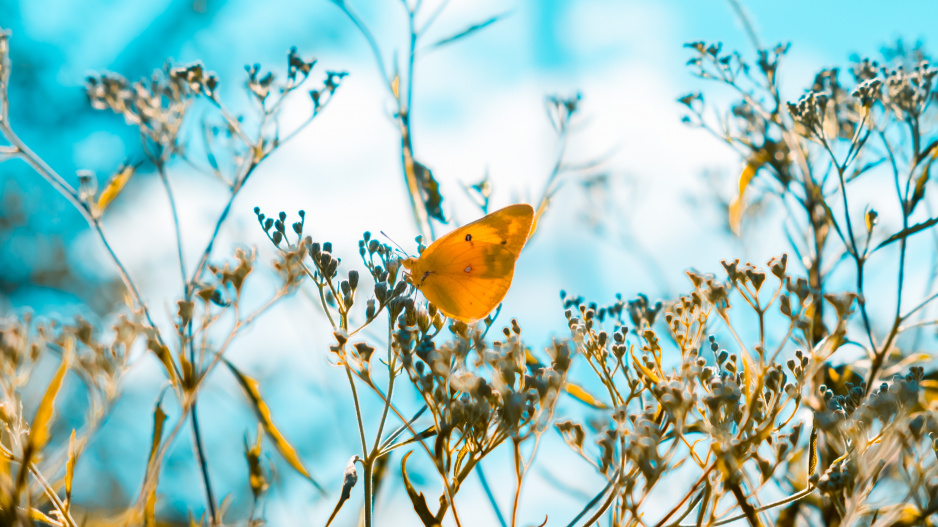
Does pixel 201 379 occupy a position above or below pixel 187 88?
below

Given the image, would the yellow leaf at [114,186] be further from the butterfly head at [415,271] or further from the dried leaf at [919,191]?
the dried leaf at [919,191]

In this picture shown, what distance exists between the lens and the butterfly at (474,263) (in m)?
1.47

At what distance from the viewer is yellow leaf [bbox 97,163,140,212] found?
1395 millimetres

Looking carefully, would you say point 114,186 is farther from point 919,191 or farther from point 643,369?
point 919,191

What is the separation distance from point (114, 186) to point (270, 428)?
30.3 inches

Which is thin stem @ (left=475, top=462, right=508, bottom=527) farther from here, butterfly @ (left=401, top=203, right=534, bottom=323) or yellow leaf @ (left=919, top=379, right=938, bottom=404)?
yellow leaf @ (left=919, top=379, right=938, bottom=404)

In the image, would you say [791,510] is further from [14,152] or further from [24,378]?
[14,152]

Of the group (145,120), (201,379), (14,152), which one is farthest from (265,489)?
(145,120)

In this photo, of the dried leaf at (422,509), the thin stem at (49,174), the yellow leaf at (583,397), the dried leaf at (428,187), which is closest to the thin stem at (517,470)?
the dried leaf at (422,509)

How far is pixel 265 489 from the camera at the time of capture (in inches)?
44.8

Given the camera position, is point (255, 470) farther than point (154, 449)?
Yes

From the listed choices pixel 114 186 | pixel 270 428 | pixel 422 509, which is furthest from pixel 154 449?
pixel 114 186

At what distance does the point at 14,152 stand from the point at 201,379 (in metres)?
0.88

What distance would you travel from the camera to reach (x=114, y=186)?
1455mm
